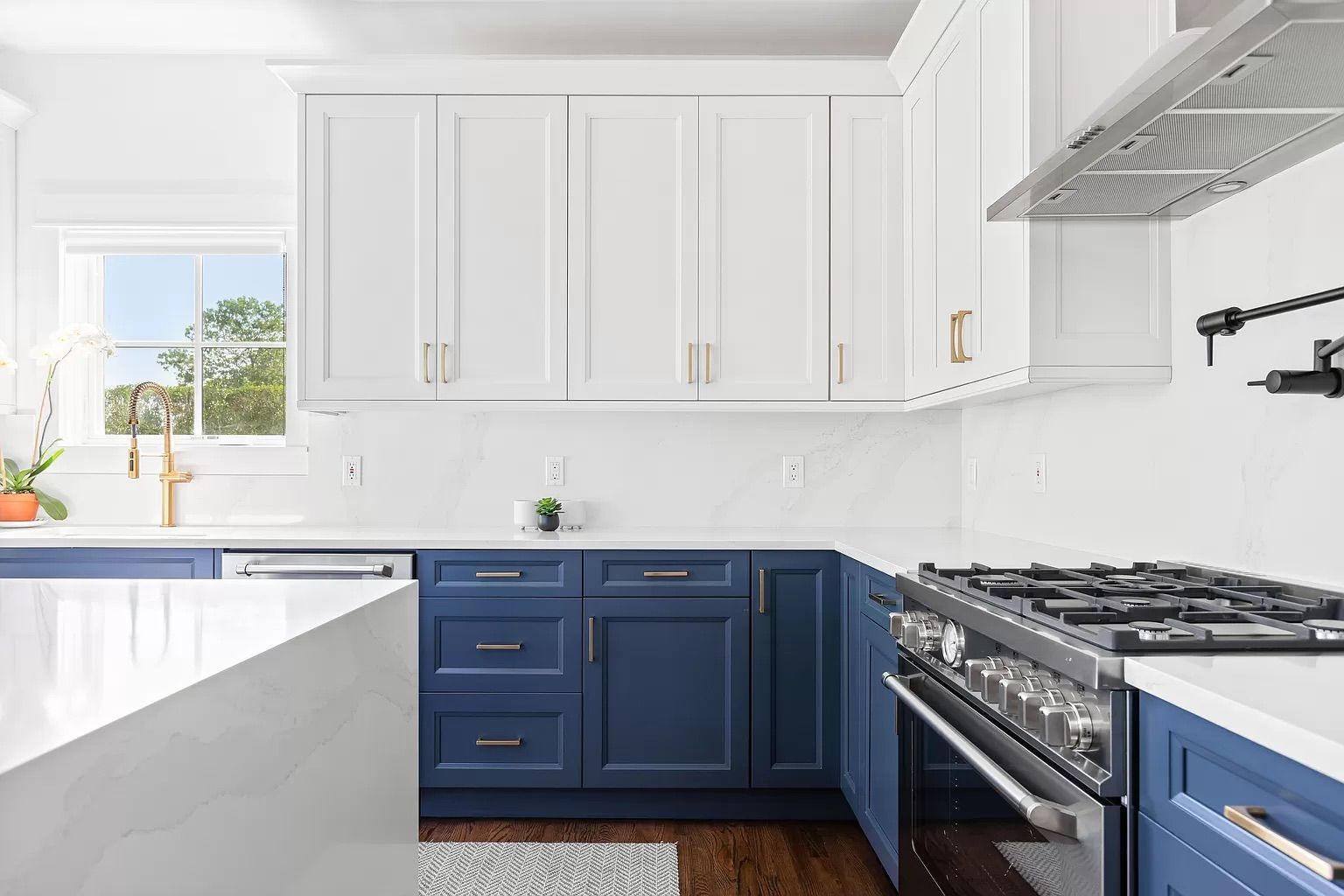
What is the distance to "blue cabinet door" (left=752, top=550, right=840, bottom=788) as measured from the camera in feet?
8.68

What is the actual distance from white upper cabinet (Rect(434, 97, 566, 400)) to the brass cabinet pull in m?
1.22

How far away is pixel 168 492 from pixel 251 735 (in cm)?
258

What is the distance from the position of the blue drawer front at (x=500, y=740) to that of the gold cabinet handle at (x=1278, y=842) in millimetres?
2008

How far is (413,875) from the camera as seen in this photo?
1.45 m

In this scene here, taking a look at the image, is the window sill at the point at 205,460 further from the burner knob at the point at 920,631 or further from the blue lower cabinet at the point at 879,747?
the burner knob at the point at 920,631

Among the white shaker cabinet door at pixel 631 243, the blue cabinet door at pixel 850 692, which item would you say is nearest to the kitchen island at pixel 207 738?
the blue cabinet door at pixel 850 692

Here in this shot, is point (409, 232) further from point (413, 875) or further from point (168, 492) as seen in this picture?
point (413, 875)

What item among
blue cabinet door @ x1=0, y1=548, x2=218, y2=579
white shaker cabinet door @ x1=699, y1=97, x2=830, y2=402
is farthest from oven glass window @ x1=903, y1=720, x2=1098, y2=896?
blue cabinet door @ x1=0, y1=548, x2=218, y2=579

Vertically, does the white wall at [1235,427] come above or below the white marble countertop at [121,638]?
above

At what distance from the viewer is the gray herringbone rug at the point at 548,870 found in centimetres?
225

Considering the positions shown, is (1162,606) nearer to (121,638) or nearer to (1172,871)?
(1172,871)

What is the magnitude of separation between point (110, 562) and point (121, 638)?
204 cm

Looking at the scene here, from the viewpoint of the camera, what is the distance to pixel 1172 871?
3.28 ft

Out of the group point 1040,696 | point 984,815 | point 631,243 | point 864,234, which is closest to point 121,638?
point 1040,696
